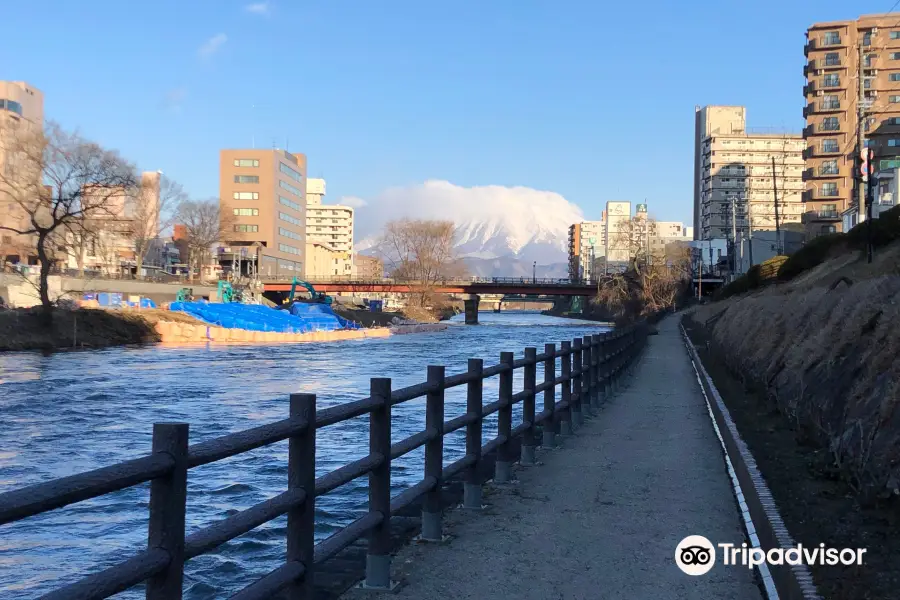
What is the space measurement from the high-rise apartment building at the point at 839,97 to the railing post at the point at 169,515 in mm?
100655

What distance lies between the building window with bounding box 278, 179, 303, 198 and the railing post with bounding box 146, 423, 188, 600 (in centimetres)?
14148

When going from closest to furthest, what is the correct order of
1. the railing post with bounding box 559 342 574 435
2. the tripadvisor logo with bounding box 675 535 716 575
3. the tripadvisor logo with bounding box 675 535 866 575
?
the tripadvisor logo with bounding box 675 535 866 575 < the tripadvisor logo with bounding box 675 535 716 575 < the railing post with bounding box 559 342 574 435

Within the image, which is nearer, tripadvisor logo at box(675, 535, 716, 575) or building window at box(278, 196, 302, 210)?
tripadvisor logo at box(675, 535, 716, 575)

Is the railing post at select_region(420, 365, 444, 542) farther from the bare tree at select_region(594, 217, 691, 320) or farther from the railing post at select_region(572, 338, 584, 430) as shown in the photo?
the bare tree at select_region(594, 217, 691, 320)

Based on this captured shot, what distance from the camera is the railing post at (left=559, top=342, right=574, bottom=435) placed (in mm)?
12734

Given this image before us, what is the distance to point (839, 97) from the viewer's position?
9794 cm

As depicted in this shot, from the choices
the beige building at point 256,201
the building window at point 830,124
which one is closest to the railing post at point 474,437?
the building window at point 830,124

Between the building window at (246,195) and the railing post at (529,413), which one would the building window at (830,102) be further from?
the railing post at (529,413)

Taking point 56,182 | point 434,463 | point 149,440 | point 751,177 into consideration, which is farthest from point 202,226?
point 434,463

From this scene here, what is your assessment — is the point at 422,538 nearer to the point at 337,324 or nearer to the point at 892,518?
the point at 892,518

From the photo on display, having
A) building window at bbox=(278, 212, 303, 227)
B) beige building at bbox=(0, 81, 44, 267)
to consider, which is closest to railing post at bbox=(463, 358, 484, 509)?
beige building at bbox=(0, 81, 44, 267)

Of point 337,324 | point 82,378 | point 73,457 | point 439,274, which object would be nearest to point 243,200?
point 439,274

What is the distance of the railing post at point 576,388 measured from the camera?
13742mm

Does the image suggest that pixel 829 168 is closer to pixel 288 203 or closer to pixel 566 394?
pixel 288 203
